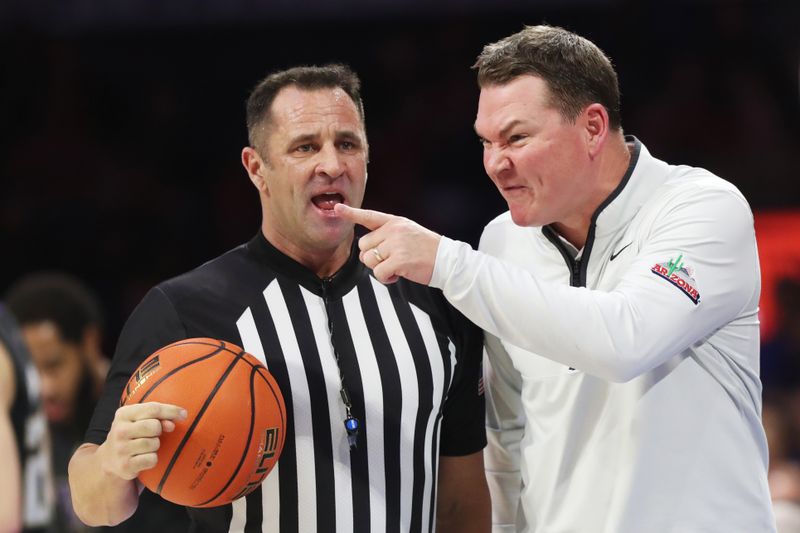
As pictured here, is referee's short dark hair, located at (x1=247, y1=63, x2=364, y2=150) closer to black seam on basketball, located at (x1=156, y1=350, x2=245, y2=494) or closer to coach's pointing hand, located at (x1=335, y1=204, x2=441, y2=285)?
coach's pointing hand, located at (x1=335, y1=204, x2=441, y2=285)

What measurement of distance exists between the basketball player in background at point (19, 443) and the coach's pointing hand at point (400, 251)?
4.60 ft

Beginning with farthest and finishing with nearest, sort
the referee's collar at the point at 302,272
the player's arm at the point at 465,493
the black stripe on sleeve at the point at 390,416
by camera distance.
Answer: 1. the player's arm at the point at 465,493
2. the referee's collar at the point at 302,272
3. the black stripe on sleeve at the point at 390,416

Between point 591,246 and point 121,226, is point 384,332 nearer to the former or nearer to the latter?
point 591,246

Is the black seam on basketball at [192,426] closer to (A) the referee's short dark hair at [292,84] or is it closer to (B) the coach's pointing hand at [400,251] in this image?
(B) the coach's pointing hand at [400,251]

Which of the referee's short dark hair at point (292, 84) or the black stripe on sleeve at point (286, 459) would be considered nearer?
the black stripe on sleeve at point (286, 459)

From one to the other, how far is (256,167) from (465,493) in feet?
3.73

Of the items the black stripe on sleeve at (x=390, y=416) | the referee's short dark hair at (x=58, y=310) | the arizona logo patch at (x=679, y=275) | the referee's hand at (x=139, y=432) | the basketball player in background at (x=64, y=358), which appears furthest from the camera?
the referee's short dark hair at (x=58, y=310)

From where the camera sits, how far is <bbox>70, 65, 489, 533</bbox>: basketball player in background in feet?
9.14

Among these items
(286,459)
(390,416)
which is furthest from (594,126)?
(286,459)

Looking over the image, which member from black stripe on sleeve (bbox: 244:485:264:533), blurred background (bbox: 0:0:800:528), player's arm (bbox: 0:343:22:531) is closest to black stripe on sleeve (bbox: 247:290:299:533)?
black stripe on sleeve (bbox: 244:485:264:533)

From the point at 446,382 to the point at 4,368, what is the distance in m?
1.40

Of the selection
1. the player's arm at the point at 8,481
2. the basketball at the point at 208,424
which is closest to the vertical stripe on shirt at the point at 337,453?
the basketball at the point at 208,424

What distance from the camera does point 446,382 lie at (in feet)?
9.84

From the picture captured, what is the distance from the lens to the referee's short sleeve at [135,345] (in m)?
2.76
